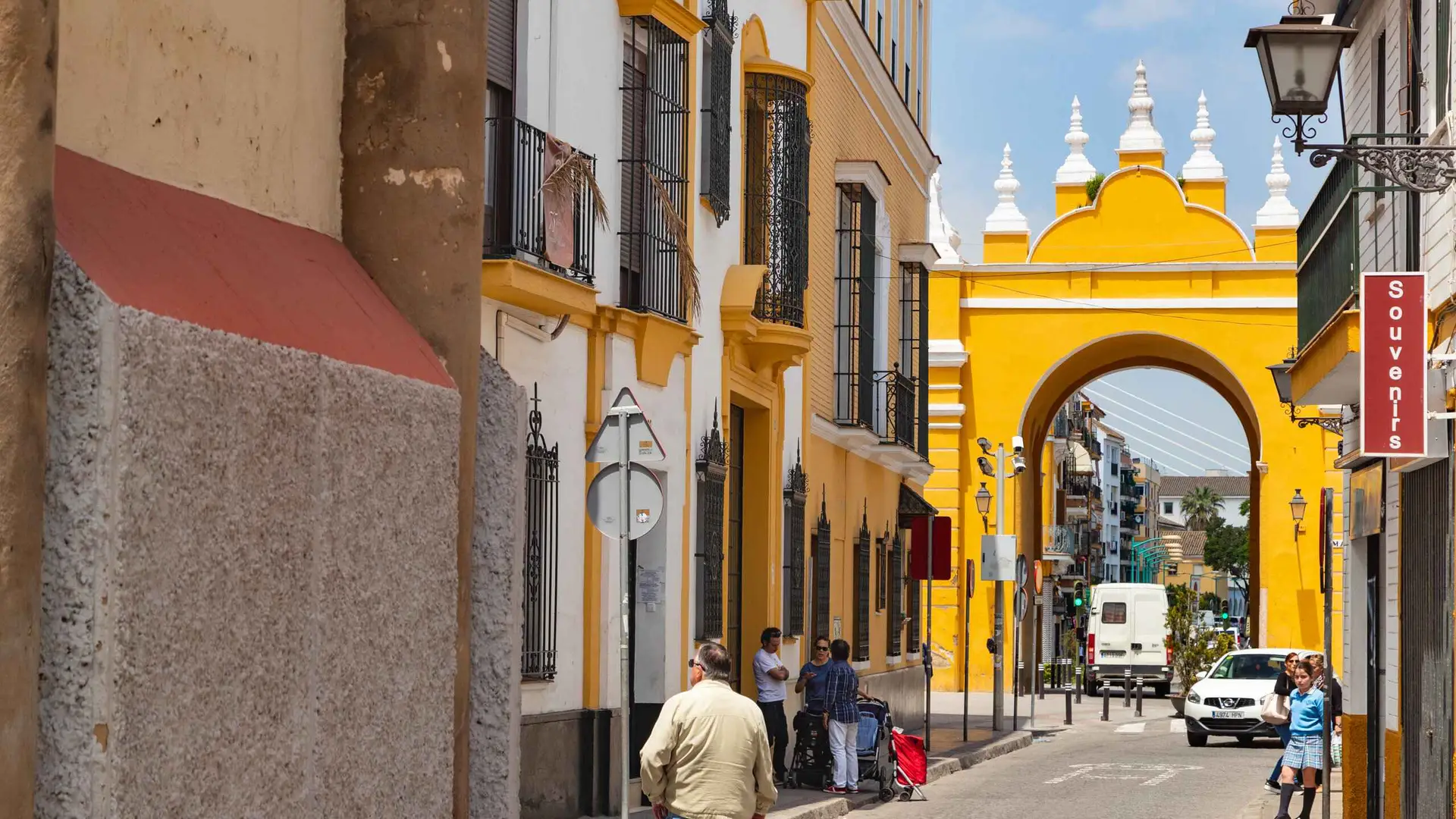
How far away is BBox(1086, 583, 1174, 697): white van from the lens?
4803cm

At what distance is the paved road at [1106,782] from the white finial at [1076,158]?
17288mm

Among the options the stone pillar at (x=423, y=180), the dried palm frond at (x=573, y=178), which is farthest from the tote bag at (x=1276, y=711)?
the stone pillar at (x=423, y=180)

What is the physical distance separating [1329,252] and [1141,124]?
30500 millimetres

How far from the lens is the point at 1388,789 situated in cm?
1489

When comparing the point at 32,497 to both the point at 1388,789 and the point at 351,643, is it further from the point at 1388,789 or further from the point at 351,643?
the point at 1388,789

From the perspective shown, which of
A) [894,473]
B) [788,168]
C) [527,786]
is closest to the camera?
[527,786]

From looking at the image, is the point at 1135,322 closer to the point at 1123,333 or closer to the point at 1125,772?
the point at 1123,333

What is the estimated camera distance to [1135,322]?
4347 cm

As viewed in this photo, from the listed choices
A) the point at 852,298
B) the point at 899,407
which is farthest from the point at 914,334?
the point at 852,298

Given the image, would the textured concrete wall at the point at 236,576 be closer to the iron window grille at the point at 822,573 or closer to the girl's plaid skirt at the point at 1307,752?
the girl's plaid skirt at the point at 1307,752

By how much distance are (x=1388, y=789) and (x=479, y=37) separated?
11631 mm

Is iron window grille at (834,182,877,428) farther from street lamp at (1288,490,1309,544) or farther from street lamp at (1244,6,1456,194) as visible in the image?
street lamp at (1288,490,1309,544)

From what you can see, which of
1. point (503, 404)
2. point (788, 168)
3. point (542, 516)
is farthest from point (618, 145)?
point (503, 404)

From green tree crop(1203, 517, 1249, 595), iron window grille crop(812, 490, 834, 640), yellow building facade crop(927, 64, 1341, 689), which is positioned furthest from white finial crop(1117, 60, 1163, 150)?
green tree crop(1203, 517, 1249, 595)
